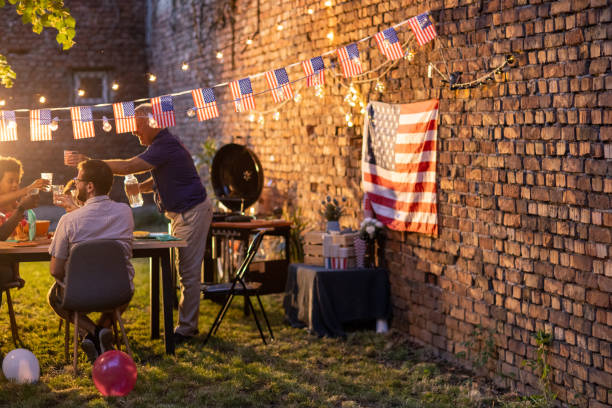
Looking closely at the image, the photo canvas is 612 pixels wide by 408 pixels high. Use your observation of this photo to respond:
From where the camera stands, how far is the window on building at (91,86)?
1474 cm

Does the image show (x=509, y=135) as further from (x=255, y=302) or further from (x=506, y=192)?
(x=255, y=302)

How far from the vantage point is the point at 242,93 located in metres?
6.59

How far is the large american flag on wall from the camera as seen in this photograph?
601 centimetres

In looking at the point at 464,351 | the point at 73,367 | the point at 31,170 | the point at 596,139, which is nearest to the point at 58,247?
the point at 73,367

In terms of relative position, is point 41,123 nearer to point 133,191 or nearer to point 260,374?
point 133,191

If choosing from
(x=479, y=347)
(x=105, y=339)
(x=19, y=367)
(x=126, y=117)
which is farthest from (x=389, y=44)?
(x=19, y=367)

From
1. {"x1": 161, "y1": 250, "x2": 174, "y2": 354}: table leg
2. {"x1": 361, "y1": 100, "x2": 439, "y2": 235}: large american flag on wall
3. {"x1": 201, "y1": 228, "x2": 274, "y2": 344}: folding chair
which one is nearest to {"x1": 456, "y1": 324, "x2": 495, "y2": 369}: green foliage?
{"x1": 361, "y1": 100, "x2": 439, "y2": 235}: large american flag on wall

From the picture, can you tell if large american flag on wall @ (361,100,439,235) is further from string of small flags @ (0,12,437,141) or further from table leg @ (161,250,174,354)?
table leg @ (161,250,174,354)

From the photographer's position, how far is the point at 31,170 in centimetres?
1422

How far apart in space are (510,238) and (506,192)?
29 centimetres

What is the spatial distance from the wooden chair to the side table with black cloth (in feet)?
5.90

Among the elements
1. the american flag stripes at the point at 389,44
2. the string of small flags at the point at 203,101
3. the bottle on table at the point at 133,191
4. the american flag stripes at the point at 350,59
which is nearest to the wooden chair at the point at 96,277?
the bottle on table at the point at 133,191

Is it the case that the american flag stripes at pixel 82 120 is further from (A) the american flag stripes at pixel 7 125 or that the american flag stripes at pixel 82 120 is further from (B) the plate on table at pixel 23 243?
(B) the plate on table at pixel 23 243

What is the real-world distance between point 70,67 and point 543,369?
11805 millimetres
